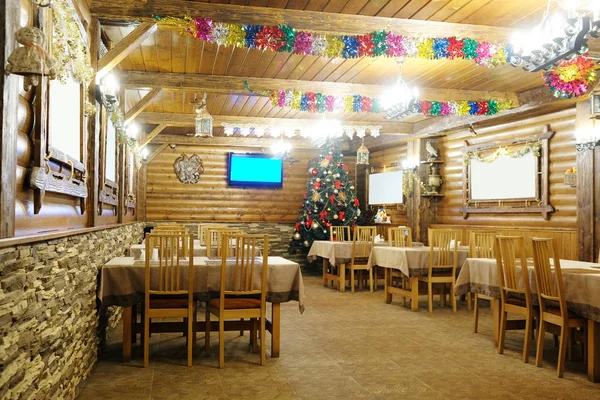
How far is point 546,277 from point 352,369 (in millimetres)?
1869

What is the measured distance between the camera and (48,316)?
300 cm

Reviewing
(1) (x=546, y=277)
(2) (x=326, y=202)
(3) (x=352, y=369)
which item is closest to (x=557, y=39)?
(1) (x=546, y=277)

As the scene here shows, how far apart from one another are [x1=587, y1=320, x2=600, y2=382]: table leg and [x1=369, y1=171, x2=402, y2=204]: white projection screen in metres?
8.04

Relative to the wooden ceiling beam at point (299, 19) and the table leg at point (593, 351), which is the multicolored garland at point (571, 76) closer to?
the wooden ceiling beam at point (299, 19)

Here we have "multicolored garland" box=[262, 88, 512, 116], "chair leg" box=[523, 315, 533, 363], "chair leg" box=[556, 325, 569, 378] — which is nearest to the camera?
"chair leg" box=[556, 325, 569, 378]

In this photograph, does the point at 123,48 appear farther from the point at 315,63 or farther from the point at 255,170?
the point at 255,170

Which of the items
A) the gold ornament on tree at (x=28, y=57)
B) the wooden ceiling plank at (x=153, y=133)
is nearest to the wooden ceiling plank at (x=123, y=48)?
the gold ornament on tree at (x=28, y=57)

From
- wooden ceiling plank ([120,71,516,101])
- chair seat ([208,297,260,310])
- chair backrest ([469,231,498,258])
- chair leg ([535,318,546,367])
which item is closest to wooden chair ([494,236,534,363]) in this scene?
chair leg ([535,318,546,367])

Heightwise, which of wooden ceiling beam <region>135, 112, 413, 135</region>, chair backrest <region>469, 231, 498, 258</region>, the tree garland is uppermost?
wooden ceiling beam <region>135, 112, 413, 135</region>

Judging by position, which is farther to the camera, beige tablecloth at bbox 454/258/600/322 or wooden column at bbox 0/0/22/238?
beige tablecloth at bbox 454/258/600/322

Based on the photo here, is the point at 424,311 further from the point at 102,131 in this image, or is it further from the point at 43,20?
the point at 43,20

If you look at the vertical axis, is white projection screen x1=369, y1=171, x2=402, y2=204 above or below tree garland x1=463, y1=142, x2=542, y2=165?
below

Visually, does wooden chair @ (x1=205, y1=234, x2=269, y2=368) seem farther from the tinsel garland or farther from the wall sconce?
the wall sconce

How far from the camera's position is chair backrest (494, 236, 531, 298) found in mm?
4918
